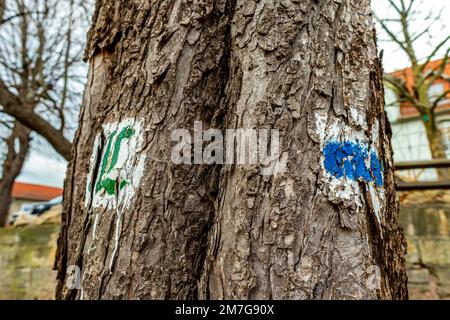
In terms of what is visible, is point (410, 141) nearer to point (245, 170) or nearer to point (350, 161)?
point (350, 161)

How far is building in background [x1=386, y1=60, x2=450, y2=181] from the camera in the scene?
20.1ft

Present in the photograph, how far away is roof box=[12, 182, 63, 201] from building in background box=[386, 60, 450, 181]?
87.2 feet

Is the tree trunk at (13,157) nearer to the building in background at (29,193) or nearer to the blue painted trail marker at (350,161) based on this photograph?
the blue painted trail marker at (350,161)

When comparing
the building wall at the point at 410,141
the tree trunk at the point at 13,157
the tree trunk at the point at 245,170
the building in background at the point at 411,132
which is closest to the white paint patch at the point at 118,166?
the tree trunk at the point at 245,170

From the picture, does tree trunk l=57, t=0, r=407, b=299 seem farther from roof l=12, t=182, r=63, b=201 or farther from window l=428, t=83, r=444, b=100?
roof l=12, t=182, r=63, b=201

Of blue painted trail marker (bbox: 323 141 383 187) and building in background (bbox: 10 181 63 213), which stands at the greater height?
building in background (bbox: 10 181 63 213)

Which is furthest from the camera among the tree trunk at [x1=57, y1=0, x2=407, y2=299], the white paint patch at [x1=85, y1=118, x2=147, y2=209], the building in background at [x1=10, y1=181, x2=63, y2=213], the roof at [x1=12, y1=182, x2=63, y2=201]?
the roof at [x1=12, y1=182, x2=63, y2=201]

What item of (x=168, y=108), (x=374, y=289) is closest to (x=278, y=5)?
(x=168, y=108)

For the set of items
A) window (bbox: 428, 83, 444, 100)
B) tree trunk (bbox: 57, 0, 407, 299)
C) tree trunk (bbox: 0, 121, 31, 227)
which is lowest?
tree trunk (bbox: 57, 0, 407, 299)

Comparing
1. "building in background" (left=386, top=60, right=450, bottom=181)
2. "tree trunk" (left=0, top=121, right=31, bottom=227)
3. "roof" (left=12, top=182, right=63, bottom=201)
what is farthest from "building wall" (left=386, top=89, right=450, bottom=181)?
"roof" (left=12, top=182, right=63, bottom=201)

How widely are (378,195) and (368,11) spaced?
599 millimetres

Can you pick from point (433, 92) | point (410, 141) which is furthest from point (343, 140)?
point (410, 141)

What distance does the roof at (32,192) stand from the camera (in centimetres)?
3168

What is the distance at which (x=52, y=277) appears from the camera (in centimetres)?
453
